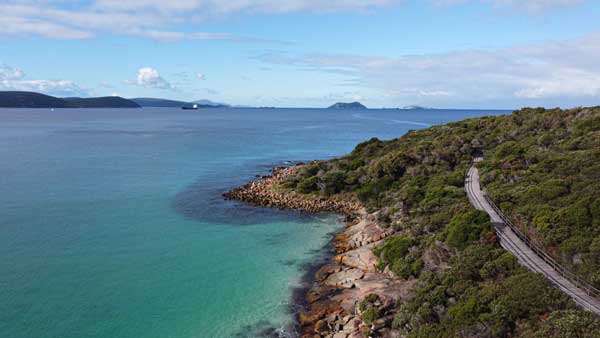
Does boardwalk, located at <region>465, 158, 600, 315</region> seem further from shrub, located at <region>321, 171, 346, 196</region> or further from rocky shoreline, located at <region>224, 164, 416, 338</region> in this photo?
shrub, located at <region>321, 171, 346, 196</region>

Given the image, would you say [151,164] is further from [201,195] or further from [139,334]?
[139,334]

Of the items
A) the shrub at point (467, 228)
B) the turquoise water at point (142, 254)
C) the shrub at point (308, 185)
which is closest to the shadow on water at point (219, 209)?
the turquoise water at point (142, 254)

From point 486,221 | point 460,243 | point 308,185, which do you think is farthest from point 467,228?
point 308,185

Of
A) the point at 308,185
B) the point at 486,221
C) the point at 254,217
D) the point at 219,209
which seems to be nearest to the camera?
the point at 486,221

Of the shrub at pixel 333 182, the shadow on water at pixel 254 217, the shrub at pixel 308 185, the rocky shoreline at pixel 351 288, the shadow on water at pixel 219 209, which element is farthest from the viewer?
the shrub at pixel 308 185

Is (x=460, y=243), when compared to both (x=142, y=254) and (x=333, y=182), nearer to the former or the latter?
(x=142, y=254)

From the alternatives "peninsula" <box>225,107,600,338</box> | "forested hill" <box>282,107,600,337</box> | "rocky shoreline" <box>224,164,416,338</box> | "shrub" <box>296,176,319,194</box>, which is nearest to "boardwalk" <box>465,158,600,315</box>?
"peninsula" <box>225,107,600,338</box>

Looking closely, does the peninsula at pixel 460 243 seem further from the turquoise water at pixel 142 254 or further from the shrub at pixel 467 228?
the turquoise water at pixel 142 254
